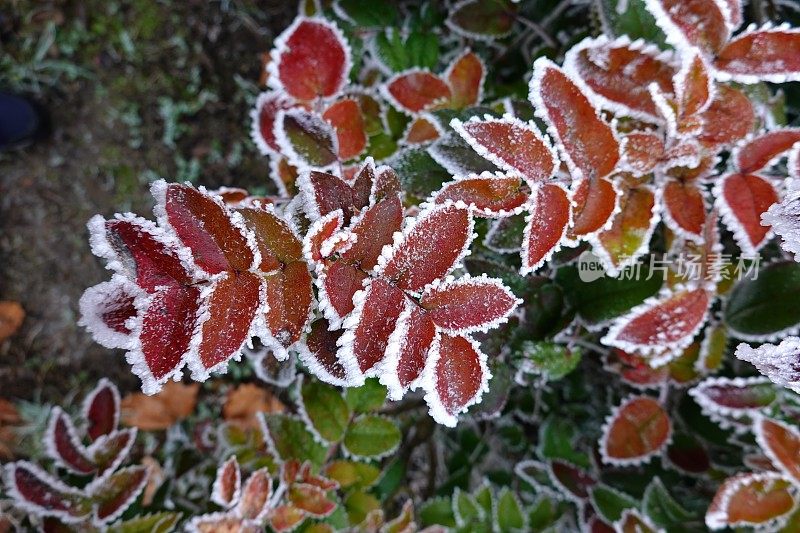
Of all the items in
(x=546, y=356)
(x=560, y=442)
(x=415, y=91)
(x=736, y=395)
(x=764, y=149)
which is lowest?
(x=560, y=442)

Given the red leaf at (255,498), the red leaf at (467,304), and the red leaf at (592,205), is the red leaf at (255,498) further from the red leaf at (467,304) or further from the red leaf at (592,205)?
the red leaf at (592,205)

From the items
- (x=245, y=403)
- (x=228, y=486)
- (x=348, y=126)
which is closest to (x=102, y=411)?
(x=228, y=486)

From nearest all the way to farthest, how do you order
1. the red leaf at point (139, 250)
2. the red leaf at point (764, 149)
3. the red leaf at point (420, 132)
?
the red leaf at point (139, 250) → the red leaf at point (764, 149) → the red leaf at point (420, 132)

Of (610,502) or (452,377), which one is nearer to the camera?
(452,377)

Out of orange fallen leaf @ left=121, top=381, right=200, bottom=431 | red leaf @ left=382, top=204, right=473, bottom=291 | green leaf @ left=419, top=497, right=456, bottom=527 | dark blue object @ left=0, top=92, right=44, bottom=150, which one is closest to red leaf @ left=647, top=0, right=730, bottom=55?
red leaf @ left=382, top=204, right=473, bottom=291

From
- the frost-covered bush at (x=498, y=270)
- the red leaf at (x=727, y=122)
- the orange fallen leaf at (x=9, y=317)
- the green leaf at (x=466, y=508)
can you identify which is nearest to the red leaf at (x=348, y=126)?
the frost-covered bush at (x=498, y=270)

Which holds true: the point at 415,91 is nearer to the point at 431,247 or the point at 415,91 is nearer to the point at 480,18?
the point at 480,18

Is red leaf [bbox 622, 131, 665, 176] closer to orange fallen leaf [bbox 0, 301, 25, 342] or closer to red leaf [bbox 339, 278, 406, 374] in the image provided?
red leaf [bbox 339, 278, 406, 374]
